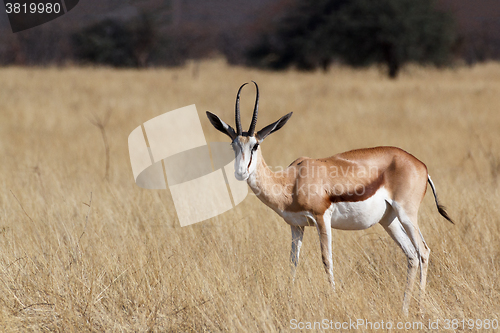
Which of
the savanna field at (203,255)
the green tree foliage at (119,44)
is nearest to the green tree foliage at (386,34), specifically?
the green tree foliage at (119,44)

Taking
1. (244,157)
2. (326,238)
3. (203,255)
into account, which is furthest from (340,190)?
(203,255)

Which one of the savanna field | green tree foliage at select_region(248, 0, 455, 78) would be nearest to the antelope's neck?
the savanna field

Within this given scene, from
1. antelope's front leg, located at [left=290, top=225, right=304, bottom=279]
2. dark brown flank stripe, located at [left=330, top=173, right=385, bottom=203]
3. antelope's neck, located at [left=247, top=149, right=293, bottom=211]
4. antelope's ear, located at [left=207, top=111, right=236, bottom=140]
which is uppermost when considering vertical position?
antelope's ear, located at [left=207, top=111, right=236, bottom=140]

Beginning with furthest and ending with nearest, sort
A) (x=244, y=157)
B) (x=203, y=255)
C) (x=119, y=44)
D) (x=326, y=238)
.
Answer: (x=119, y=44) → (x=203, y=255) → (x=326, y=238) → (x=244, y=157)

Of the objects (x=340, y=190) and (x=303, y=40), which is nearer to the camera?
(x=340, y=190)

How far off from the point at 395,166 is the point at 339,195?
50 cm

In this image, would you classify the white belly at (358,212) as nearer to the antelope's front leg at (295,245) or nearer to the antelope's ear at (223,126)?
the antelope's front leg at (295,245)

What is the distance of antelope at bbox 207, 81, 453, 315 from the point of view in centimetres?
356

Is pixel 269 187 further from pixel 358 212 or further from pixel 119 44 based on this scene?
pixel 119 44

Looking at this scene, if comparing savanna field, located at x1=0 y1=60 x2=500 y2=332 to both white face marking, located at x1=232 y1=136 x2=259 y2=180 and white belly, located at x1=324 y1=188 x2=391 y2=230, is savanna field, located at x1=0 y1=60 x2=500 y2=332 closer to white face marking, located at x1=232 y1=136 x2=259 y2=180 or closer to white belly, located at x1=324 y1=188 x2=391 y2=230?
white belly, located at x1=324 y1=188 x2=391 y2=230

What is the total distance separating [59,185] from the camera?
6727 millimetres

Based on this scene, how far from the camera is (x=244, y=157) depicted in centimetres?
338

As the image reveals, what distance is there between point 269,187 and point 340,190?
1.66 ft

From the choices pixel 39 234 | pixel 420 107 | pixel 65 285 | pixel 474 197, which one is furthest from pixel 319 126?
pixel 65 285
